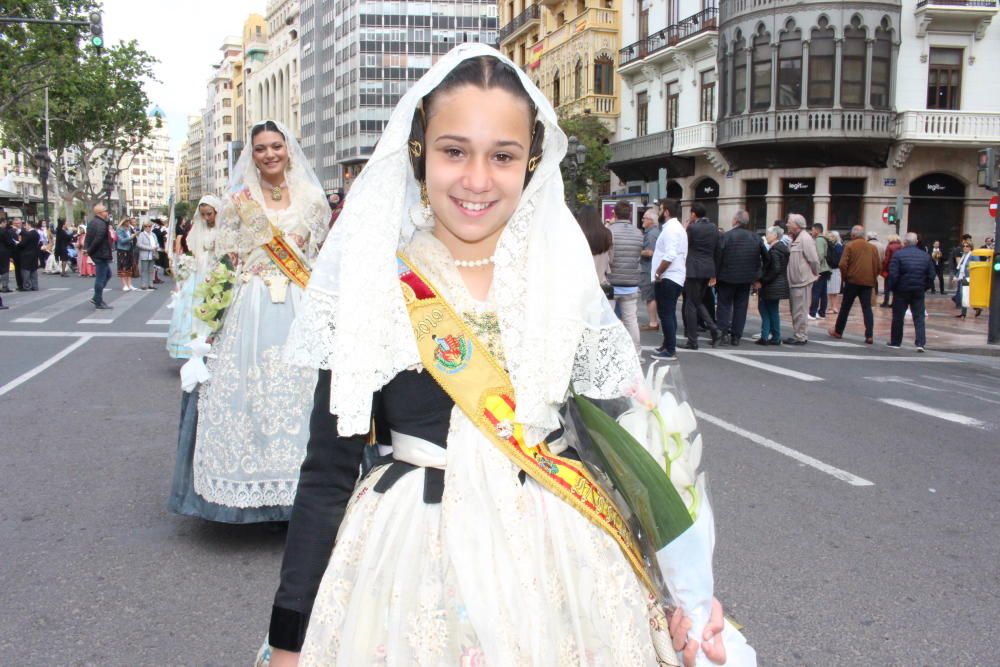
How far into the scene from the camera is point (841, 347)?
12.8 m

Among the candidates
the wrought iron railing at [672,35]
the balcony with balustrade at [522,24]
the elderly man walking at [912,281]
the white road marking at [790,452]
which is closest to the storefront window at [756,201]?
the wrought iron railing at [672,35]

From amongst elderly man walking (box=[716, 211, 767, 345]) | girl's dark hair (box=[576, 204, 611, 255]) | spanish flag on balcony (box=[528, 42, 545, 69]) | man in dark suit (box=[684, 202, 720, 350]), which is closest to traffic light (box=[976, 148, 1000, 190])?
elderly man walking (box=[716, 211, 767, 345])

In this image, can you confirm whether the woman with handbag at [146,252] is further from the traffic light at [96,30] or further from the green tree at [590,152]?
the green tree at [590,152]

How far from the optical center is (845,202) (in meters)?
28.1

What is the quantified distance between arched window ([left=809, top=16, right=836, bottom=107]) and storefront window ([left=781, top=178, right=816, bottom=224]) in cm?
250

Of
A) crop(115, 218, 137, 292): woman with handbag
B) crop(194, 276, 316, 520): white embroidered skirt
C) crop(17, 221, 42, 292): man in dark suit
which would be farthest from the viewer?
crop(115, 218, 137, 292): woman with handbag

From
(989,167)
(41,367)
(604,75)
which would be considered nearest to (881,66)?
(604,75)

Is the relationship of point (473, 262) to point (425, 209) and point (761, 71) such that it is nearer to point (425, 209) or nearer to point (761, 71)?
point (425, 209)

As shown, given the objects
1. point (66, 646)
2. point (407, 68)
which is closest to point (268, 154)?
point (66, 646)

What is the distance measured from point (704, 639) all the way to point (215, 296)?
3.58 m

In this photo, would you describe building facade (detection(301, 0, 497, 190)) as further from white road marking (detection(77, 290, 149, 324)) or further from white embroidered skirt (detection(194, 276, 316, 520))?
white embroidered skirt (detection(194, 276, 316, 520))

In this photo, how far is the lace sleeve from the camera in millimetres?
1675

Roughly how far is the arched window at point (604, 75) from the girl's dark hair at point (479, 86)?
37152 millimetres

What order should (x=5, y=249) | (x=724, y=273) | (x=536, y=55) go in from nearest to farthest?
(x=724, y=273) < (x=5, y=249) < (x=536, y=55)
